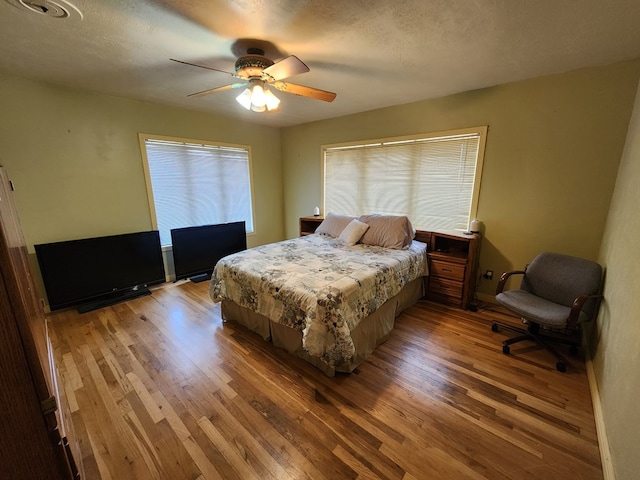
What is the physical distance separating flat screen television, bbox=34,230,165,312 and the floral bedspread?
4.33 ft

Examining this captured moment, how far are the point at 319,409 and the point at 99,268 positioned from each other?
301 centimetres

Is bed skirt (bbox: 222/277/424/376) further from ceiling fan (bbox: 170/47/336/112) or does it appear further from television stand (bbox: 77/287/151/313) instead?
ceiling fan (bbox: 170/47/336/112)

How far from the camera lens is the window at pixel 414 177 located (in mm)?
3086

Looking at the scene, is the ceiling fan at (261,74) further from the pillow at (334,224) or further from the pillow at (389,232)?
the pillow at (334,224)

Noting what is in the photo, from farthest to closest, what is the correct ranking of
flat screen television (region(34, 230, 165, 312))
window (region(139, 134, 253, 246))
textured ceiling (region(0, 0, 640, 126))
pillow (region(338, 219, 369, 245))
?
1. window (region(139, 134, 253, 246))
2. pillow (region(338, 219, 369, 245))
3. flat screen television (region(34, 230, 165, 312))
4. textured ceiling (region(0, 0, 640, 126))

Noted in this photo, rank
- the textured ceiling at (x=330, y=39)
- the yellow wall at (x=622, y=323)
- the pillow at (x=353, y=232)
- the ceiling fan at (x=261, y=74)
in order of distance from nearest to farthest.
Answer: the yellow wall at (x=622, y=323), the textured ceiling at (x=330, y=39), the ceiling fan at (x=261, y=74), the pillow at (x=353, y=232)

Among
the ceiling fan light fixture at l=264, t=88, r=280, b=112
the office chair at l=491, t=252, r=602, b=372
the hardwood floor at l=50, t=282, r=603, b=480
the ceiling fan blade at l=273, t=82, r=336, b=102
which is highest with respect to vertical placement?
the ceiling fan blade at l=273, t=82, r=336, b=102

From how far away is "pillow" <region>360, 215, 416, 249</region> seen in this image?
10.1 ft

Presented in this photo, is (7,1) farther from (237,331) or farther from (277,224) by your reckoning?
(277,224)

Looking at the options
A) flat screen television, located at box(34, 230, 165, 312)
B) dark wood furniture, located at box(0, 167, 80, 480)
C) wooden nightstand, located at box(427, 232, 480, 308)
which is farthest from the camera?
wooden nightstand, located at box(427, 232, 480, 308)

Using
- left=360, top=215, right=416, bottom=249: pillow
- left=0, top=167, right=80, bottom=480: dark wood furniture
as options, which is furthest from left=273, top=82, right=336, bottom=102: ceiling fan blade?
left=0, top=167, right=80, bottom=480: dark wood furniture

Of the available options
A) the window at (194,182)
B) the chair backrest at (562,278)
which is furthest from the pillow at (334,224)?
the chair backrest at (562,278)

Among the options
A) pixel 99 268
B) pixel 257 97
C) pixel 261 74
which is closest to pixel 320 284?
pixel 257 97

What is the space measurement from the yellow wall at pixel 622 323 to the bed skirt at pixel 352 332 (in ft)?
4.60
